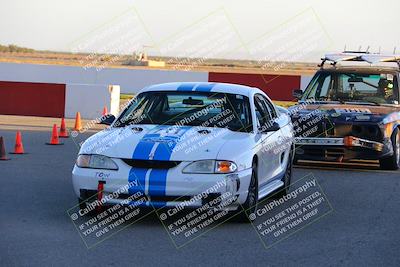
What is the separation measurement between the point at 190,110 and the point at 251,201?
147 centimetres

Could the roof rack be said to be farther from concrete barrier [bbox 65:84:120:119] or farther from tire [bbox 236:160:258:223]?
concrete barrier [bbox 65:84:120:119]

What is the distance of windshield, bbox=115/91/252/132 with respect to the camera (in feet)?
31.1

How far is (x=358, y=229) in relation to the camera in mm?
8602

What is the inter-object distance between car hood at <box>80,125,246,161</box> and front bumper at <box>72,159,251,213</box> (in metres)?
0.15

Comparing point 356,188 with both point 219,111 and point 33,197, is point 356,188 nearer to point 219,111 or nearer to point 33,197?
point 219,111

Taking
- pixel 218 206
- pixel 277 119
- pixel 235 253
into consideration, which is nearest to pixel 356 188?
pixel 277 119

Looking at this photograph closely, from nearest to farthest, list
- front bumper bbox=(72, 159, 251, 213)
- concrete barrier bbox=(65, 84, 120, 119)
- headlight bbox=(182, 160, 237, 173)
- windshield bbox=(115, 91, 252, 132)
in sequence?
front bumper bbox=(72, 159, 251, 213) → headlight bbox=(182, 160, 237, 173) → windshield bbox=(115, 91, 252, 132) → concrete barrier bbox=(65, 84, 120, 119)

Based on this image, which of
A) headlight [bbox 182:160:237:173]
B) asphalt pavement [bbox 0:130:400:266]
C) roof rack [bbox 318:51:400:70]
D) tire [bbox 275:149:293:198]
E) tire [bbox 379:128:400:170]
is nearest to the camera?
asphalt pavement [bbox 0:130:400:266]

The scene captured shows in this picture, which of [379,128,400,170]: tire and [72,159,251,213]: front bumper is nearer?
[72,159,251,213]: front bumper

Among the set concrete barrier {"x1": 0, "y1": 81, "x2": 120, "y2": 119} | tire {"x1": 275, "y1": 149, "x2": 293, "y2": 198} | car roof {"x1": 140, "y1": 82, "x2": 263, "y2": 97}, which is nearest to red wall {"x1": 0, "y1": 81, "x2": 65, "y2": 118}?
concrete barrier {"x1": 0, "y1": 81, "x2": 120, "y2": 119}

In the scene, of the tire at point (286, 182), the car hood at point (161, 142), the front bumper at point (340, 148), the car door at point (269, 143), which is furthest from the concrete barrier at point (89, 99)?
the car hood at point (161, 142)

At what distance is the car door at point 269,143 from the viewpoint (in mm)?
9516

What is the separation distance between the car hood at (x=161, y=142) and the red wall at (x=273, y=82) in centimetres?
2270

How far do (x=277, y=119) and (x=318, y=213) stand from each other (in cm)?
157
